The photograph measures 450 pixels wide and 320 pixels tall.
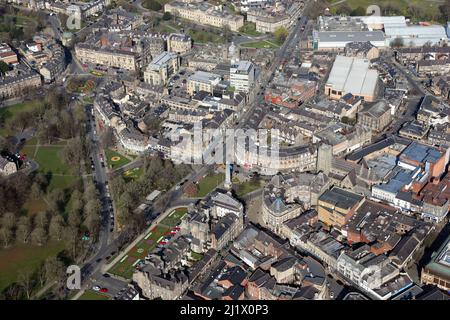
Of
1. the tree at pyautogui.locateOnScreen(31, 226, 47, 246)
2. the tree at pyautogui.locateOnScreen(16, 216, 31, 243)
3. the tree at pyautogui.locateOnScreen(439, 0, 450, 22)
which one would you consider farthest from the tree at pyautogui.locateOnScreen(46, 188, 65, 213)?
A: the tree at pyautogui.locateOnScreen(439, 0, 450, 22)

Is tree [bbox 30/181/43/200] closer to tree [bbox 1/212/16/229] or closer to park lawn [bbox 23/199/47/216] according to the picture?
park lawn [bbox 23/199/47/216]

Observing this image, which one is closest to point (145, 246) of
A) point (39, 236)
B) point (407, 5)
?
point (39, 236)

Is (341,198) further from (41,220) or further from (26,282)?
(26,282)

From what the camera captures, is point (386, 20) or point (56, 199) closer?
point (56, 199)

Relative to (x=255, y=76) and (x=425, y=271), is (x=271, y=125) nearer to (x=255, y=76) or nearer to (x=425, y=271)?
(x=255, y=76)

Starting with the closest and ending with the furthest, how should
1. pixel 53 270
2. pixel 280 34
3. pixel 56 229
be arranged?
pixel 53 270, pixel 56 229, pixel 280 34

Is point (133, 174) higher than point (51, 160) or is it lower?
higher

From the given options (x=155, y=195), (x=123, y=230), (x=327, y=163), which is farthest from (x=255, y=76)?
(x=123, y=230)
